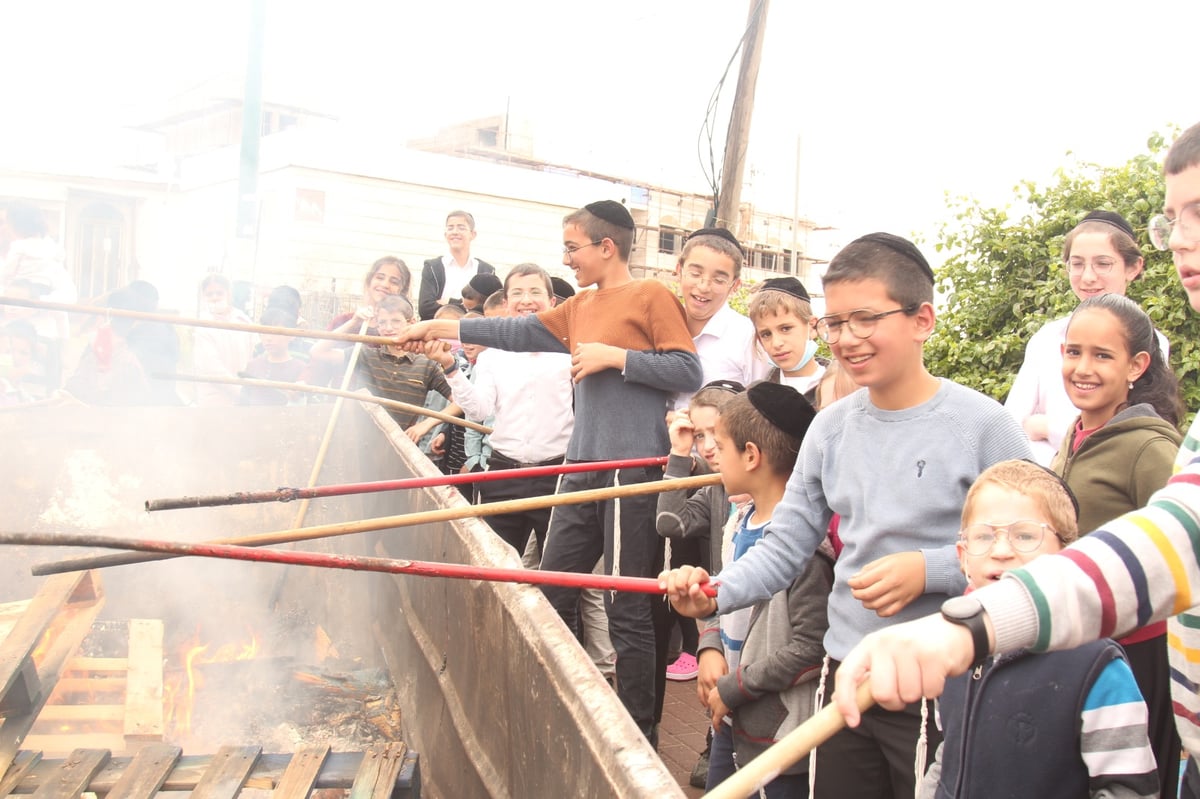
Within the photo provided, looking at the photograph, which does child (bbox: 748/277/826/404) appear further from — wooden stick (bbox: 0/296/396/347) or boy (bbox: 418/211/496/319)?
boy (bbox: 418/211/496/319)

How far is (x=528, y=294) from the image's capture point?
5.74m

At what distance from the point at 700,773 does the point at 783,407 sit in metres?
1.93

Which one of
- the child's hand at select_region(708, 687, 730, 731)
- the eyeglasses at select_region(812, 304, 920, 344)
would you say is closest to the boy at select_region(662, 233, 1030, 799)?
the eyeglasses at select_region(812, 304, 920, 344)

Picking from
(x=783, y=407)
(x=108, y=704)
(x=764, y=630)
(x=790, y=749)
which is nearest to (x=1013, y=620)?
(x=790, y=749)

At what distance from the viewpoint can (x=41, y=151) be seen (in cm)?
1002

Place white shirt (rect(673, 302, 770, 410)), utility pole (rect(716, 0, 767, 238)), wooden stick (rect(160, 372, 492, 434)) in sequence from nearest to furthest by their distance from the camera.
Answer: white shirt (rect(673, 302, 770, 410)) → wooden stick (rect(160, 372, 492, 434)) → utility pole (rect(716, 0, 767, 238))

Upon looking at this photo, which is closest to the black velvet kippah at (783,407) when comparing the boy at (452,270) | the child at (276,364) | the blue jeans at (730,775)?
the blue jeans at (730,775)

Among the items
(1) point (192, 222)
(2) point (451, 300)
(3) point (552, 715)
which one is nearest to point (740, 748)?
(3) point (552, 715)

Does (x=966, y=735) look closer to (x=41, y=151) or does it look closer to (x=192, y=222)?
(x=41, y=151)

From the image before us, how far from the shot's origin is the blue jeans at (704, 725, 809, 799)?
293cm

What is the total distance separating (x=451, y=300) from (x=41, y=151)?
16.0ft

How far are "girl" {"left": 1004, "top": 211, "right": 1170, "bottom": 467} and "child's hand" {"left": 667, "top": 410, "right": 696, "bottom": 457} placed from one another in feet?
4.24

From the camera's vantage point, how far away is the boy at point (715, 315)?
490 cm

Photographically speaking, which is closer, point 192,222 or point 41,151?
point 41,151
